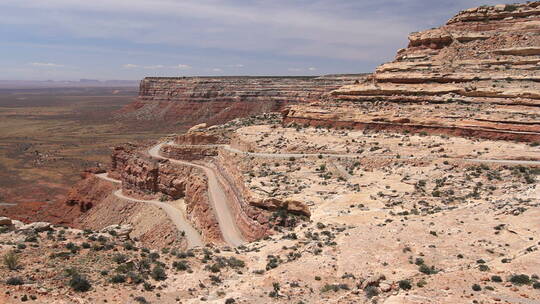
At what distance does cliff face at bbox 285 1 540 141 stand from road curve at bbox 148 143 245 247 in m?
10.1

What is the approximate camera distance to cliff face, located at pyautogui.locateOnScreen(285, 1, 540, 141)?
31.1m

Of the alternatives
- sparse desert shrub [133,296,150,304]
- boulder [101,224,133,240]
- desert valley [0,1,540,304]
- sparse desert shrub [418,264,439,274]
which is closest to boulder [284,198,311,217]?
desert valley [0,1,540,304]

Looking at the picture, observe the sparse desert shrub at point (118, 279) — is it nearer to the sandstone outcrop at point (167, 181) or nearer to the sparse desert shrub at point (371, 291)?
the sparse desert shrub at point (371, 291)

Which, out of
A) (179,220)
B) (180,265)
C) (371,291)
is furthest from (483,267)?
(179,220)

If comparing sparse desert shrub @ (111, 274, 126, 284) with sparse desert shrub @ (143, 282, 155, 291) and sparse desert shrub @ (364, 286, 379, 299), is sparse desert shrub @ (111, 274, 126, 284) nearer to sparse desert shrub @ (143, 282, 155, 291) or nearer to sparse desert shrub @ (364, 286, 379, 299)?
sparse desert shrub @ (143, 282, 155, 291)

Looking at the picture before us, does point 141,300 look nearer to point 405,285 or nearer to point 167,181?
point 405,285

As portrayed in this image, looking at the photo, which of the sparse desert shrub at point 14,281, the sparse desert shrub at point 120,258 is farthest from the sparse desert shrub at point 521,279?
the sparse desert shrub at point 14,281

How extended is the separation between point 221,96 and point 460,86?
95038 mm

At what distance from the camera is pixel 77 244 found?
1712 cm

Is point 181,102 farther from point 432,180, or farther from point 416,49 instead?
point 432,180

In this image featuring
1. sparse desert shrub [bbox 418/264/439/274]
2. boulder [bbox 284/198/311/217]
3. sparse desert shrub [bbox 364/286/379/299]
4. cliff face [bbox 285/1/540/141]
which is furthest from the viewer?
cliff face [bbox 285/1/540/141]

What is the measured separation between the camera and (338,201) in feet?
74.2

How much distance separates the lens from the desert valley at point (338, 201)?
13.6m

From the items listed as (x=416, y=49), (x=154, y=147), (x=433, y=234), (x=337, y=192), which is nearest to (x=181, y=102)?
(x=154, y=147)
